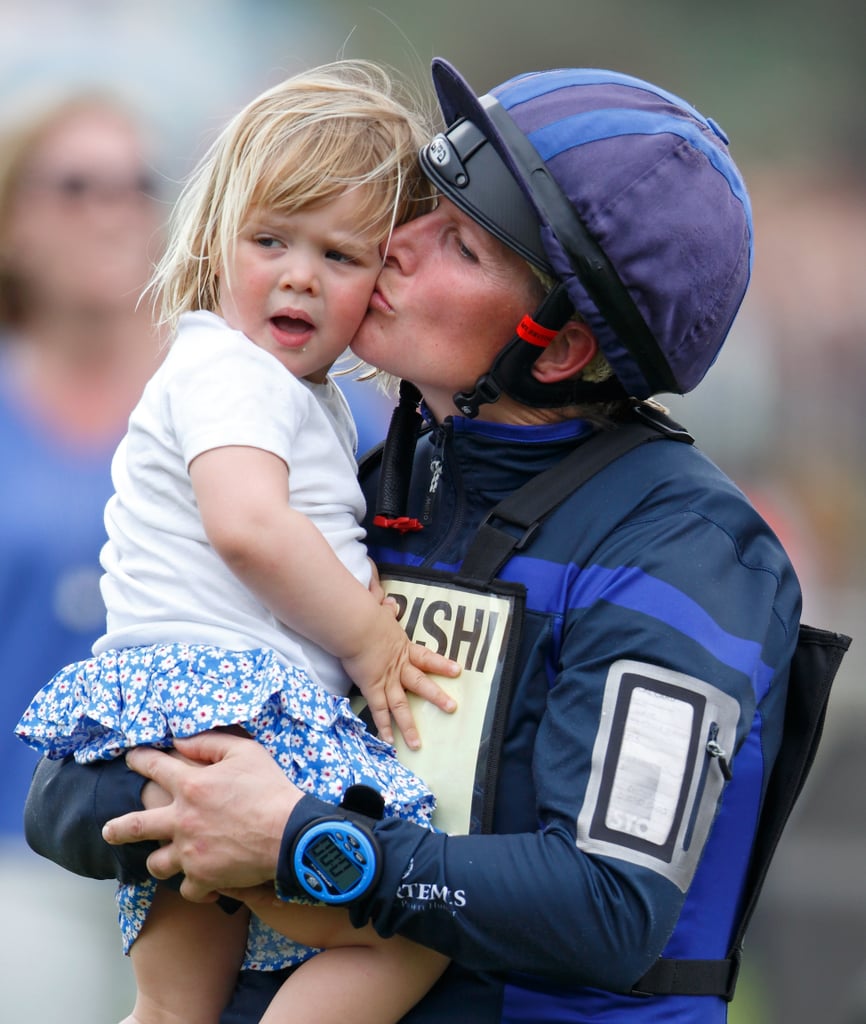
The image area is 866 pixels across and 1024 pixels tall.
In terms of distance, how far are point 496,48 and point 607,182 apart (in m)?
4.33

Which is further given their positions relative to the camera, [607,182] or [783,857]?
[783,857]

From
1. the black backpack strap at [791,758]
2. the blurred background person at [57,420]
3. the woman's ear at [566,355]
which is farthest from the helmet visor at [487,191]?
the blurred background person at [57,420]

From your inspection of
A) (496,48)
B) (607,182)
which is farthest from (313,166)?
(496,48)

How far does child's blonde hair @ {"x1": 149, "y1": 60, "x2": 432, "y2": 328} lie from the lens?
228 cm

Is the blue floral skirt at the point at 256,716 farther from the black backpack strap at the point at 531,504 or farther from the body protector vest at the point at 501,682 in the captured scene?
the black backpack strap at the point at 531,504

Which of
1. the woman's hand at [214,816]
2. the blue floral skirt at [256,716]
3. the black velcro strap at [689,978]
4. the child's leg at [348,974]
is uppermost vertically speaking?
the blue floral skirt at [256,716]

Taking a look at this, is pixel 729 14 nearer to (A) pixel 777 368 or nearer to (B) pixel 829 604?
(A) pixel 777 368

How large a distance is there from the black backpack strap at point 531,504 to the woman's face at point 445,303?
7.2 inches

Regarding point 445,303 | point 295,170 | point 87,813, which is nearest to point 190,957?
point 87,813

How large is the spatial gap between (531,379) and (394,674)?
501 mm

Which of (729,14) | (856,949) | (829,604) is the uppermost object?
(729,14)

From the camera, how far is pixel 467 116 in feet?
7.34

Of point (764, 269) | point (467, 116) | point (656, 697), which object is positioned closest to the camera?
point (656, 697)

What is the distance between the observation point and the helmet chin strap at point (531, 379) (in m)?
2.20
